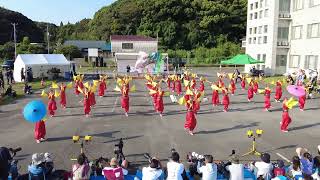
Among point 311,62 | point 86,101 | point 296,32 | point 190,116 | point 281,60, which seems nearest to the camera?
point 190,116

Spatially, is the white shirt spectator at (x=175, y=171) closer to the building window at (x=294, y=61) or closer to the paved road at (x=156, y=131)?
the paved road at (x=156, y=131)

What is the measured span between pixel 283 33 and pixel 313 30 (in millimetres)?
5774

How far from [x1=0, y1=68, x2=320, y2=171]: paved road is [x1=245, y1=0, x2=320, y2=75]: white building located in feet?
58.2

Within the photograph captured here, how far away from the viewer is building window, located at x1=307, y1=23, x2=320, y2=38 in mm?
39500

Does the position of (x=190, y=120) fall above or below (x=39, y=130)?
above

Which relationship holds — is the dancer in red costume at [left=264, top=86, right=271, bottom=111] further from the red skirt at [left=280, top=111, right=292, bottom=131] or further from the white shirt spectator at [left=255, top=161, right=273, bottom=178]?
the white shirt spectator at [left=255, top=161, right=273, bottom=178]

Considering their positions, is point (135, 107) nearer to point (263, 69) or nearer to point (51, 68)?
point (51, 68)

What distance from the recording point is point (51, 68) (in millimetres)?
40906

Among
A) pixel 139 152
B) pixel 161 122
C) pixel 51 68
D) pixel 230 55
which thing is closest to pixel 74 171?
pixel 139 152

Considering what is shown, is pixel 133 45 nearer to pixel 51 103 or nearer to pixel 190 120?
pixel 51 103

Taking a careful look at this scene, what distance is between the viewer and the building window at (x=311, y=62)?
131ft

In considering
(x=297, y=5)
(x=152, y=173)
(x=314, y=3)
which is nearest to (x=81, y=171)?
(x=152, y=173)

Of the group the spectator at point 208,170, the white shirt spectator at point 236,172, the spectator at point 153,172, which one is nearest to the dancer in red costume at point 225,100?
the white shirt spectator at point 236,172

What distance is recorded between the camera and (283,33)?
46.1 metres
